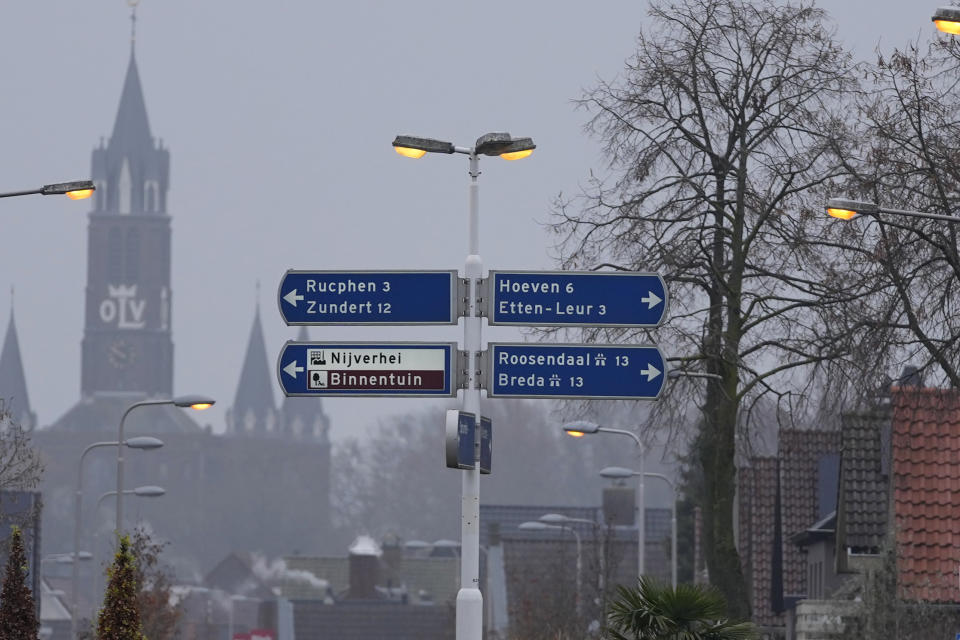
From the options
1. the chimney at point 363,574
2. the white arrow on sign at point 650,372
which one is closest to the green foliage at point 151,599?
the white arrow on sign at point 650,372

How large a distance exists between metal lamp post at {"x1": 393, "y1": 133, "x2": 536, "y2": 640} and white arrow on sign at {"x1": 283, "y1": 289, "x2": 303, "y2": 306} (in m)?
1.45

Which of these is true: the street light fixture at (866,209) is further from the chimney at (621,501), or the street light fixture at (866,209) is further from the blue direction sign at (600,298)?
the chimney at (621,501)

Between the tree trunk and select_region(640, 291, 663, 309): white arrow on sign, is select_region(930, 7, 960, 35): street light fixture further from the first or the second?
the tree trunk

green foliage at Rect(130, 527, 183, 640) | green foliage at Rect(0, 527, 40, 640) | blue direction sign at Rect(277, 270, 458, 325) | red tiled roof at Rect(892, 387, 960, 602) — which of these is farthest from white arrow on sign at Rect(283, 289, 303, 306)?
green foliage at Rect(130, 527, 183, 640)

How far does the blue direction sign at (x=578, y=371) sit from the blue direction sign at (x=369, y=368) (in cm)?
44

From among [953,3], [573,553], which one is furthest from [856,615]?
[573,553]

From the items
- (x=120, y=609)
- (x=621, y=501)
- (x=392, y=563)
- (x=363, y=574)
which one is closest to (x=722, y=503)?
(x=120, y=609)

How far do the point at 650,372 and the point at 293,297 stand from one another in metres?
3.11

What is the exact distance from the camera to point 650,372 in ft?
66.3

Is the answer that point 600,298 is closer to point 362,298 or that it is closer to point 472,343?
point 472,343

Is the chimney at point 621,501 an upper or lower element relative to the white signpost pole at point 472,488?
upper

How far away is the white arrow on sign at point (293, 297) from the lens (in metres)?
20.3

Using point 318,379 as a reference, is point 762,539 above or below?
below

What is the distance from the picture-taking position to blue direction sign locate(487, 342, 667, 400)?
66.1 feet
